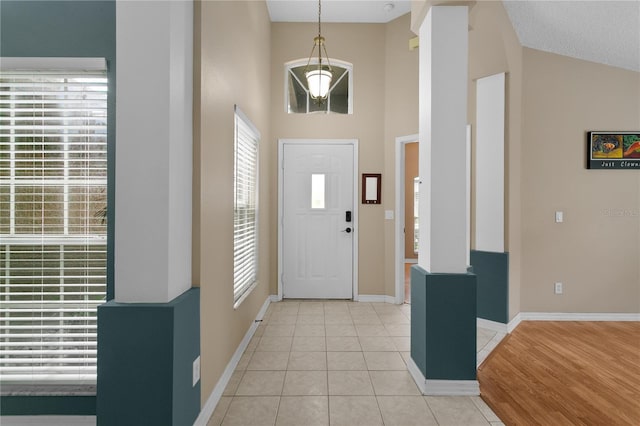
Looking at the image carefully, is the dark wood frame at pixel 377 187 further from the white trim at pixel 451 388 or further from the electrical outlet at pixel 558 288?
the white trim at pixel 451 388

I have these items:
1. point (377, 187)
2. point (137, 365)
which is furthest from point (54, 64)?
point (377, 187)

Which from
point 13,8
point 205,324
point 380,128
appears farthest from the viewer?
point 380,128

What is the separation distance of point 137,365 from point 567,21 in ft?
14.4

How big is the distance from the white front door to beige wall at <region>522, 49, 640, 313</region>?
2.12 metres

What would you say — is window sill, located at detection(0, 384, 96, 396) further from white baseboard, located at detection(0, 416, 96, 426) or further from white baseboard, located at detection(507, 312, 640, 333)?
white baseboard, located at detection(507, 312, 640, 333)

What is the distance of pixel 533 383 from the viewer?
8.07 feet

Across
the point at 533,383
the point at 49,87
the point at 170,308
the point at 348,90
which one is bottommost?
the point at 533,383

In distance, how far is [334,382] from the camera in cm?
244

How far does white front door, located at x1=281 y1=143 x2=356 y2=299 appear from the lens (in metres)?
4.59

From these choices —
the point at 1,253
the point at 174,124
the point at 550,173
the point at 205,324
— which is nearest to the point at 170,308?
the point at 205,324

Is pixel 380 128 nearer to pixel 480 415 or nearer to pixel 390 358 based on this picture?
pixel 390 358

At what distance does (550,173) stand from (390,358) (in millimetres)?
2806

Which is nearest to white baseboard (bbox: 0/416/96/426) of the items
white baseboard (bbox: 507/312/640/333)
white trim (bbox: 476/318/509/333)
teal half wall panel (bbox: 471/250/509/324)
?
teal half wall panel (bbox: 471/250/509/324)

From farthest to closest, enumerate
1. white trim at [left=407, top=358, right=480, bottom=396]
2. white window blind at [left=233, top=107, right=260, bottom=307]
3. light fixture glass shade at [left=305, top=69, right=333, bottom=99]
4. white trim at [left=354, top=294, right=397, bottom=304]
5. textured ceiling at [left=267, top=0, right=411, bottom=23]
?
white trim at [left=354, top=294, right=397, bottom=304] < textured ceiling at [left=267, top=0, right=411, bottom=23] < light fixture glass shade at [left=305, top=69, right=333, bottom=99] < white window blind at [left=233, top=107, right=260, bottom=307] < white trim at [left=407, top=358, right=480, bottom=396]
